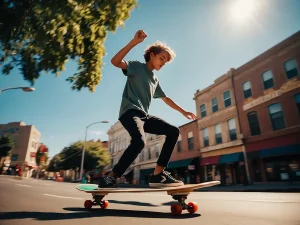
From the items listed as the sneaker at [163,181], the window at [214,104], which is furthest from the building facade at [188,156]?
the sneaker at [163,181]

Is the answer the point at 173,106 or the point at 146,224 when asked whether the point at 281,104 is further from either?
the point at 146,224

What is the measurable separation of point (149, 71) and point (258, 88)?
1805cm

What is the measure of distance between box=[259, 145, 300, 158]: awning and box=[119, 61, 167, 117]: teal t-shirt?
15.5 meters

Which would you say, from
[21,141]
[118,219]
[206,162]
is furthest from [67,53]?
[21,141]

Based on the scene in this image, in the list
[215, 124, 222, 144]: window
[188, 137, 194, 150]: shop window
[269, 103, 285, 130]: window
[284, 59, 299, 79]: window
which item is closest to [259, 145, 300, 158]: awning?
[269, 103, 285, 130]: window

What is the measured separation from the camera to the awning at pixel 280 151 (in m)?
13.8

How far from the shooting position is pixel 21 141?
4725cm

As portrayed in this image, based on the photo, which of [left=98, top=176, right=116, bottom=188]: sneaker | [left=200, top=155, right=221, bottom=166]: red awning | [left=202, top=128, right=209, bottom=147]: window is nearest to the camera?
[left=98, top=176, right=116, bottom=188]: sneaker

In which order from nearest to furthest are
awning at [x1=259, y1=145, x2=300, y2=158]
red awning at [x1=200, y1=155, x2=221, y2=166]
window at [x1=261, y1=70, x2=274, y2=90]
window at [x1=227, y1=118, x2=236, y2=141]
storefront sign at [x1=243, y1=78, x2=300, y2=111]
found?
1. awning at [x1=259, y1=145, x2=300, y2=158]
2. storefront sign at [x1=243, y1=78, x2=300, y2=111]
3. window at [x1=261, y1=70, x2=274, y2=90]
4. window at [x1=227, y1=118, x2=236, y2=141]
5. red awning at [x1=200, y1=155, x2=221, y2=166]

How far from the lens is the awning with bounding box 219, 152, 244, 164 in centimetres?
1758

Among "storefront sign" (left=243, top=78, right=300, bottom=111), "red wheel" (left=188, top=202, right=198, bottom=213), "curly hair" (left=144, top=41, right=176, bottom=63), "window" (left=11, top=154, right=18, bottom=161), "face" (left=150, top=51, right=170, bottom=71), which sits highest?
"storefront sign" (left=243, top=78, right=300, bottom=111)

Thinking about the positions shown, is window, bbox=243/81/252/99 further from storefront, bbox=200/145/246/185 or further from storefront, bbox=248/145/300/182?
storefront, bbox=248/145/300/182

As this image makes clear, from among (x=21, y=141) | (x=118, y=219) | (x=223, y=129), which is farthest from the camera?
(x=21, y=141)

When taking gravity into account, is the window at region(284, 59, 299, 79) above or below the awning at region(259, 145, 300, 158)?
above
